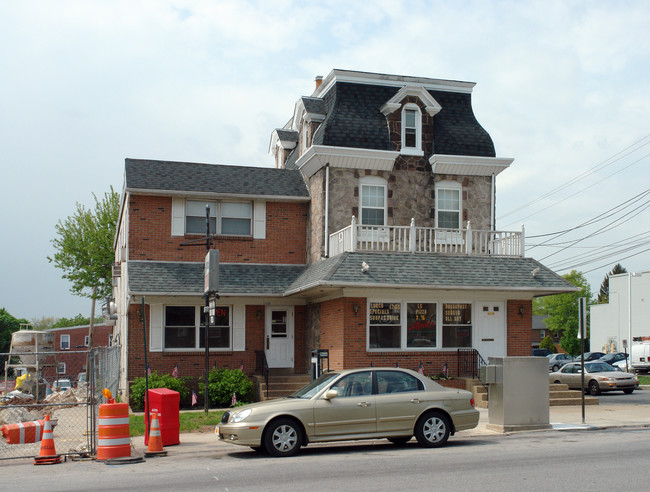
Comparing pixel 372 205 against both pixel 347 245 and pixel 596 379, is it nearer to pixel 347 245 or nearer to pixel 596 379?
pixel 347 245

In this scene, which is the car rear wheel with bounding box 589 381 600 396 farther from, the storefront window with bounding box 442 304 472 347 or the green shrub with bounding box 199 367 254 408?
the green shrub with bounding box 199 367 254 408

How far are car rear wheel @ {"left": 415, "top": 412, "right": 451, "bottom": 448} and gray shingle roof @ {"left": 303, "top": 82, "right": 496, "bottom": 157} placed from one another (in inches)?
469

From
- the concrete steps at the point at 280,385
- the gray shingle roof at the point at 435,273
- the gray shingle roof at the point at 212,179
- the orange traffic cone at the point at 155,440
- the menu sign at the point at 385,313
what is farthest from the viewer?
the gray shingle roof at the point at 212,179

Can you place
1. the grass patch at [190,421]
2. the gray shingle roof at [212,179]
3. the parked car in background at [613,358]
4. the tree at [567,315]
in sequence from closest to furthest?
the grass patch at [190,421]
the gray shingle roof at [212,179]
the parked car in background at [613,358]
the tree at [567,315]

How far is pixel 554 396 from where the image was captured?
2203cm

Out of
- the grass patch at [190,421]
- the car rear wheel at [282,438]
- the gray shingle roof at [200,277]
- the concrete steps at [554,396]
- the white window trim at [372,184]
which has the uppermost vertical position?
the white window trim at [372,184]

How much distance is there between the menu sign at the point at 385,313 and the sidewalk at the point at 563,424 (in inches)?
141

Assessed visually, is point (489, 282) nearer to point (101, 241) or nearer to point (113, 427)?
point (113, 427)

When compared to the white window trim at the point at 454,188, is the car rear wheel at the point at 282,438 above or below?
below

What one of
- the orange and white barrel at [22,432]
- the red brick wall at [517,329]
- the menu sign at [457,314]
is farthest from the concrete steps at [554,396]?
the orange and white barrel at [22,432]

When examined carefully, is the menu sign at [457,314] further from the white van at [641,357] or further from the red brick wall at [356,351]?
the white van at [641,357]

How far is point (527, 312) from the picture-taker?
23234mm

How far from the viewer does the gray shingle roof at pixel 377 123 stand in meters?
24.0

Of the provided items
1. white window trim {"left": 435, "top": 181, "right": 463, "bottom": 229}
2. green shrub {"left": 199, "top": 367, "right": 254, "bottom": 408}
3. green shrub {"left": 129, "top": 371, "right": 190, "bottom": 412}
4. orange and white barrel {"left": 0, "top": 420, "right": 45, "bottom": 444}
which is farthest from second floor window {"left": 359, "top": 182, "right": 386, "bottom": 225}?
orange and white barrel {"left": 0, "top": 420, "right": 45, "bottom": 444}
